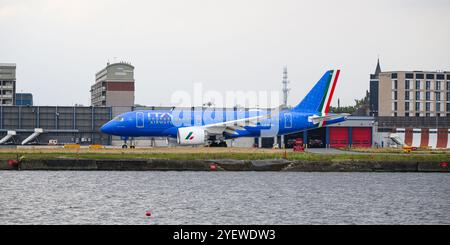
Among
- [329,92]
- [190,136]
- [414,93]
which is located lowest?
[190,136]

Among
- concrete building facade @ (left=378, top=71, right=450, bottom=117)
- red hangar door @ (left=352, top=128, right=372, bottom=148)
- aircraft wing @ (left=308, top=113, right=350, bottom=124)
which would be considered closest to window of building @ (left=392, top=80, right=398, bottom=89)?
concrete building facade @ (left=378, top=71, right=450, bottom=117)

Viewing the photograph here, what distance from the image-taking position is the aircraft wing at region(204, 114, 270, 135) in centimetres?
8644

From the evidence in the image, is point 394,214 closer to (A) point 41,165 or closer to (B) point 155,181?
(B) point 155,181

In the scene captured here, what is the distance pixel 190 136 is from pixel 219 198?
112 ft

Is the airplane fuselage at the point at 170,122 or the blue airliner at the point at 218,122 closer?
the blue airliner at the point at 218,122

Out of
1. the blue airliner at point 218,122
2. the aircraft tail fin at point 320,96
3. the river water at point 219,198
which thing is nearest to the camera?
the river water at point 219,198

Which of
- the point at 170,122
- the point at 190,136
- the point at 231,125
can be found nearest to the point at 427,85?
the point at 231,125

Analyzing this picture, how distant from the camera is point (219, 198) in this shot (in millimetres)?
49688

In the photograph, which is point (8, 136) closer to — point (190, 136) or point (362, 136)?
point (190, 136)

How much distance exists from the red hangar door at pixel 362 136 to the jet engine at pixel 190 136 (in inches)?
1394

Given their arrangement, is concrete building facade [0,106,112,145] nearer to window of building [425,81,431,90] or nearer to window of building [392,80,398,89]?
window of building [392,80,398,89]

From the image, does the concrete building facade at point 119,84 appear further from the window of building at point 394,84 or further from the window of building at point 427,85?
the window of building at point 427,85

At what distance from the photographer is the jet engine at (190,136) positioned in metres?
83.5

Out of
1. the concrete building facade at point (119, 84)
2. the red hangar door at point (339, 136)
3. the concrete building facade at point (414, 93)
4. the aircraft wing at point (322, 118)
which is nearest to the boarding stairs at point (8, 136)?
the aircraft wing at point (322, 118)
